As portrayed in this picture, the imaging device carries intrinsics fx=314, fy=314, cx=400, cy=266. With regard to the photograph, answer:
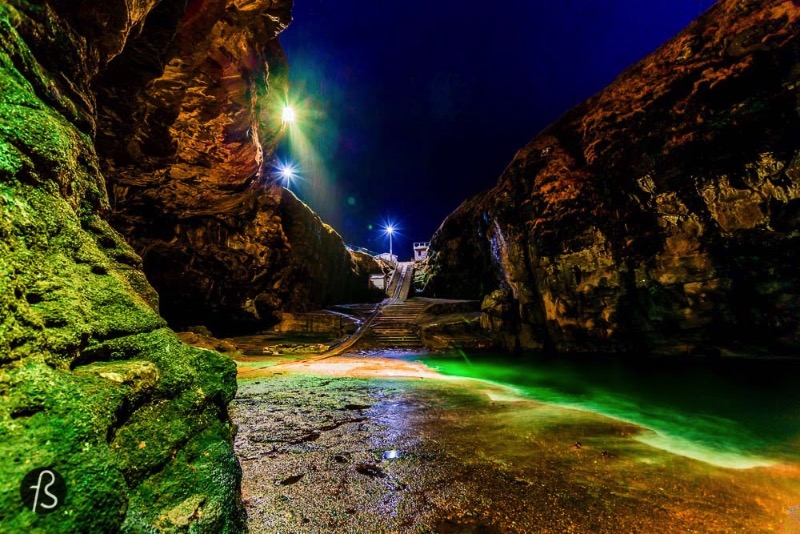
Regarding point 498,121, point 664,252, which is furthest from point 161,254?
point 498,121

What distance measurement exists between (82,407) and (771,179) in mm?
15227

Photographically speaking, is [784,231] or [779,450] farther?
[784,231]

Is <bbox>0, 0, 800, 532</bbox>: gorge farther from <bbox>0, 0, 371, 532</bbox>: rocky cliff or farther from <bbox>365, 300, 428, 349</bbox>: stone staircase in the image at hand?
<bbox>365, 300, 428, 349</bbox>: stone staircase

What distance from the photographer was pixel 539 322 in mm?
15195

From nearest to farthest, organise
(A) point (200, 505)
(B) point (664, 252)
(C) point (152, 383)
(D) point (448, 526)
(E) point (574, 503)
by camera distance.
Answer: (A) point (200, 505) < (C) point (152, 383) < (D) point (448, 526) < (E) point (574, 503) < (B) point (664, 252)

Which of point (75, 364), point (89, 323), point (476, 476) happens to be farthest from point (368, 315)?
point (75, 364)

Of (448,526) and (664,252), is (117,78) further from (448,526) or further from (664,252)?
(664,252)

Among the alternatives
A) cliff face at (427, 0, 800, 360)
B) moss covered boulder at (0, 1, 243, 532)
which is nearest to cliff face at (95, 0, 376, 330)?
moss covered boulder at (0, 1, 243, 532)

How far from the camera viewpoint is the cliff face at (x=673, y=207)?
9.44 meters

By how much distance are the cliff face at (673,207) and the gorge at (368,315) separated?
8cm

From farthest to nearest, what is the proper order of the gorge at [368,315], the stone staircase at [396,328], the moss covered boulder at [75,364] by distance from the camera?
the stone staircase at [396,328]
the gorge at [368,315]
the moss covered boulder at [75,364]

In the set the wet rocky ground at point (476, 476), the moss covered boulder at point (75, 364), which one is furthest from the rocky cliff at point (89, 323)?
the wet rocky ground at point (476, 476)

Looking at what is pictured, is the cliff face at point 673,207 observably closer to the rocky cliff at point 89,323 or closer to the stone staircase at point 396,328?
the stone staircase at point 396,328

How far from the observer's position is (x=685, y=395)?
7723 mm
